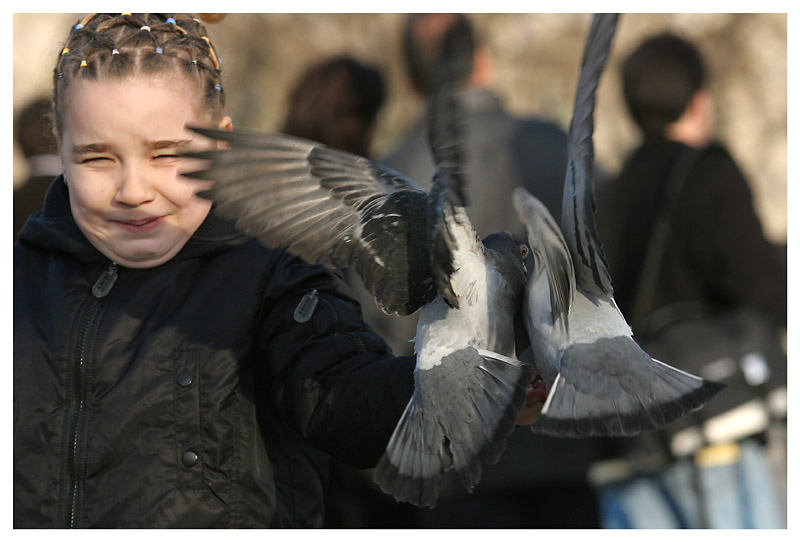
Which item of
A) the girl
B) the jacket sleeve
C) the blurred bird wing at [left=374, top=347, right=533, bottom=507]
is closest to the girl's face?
the girl

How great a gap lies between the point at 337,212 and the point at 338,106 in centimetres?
225

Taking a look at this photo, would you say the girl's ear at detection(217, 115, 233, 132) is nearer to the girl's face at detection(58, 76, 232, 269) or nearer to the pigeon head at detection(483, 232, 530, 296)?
the girl's face at detection(58, 76, 232, 269)

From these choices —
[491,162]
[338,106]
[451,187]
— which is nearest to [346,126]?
[338,106]

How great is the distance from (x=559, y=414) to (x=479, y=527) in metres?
1.89

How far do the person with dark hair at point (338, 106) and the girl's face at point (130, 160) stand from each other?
2.13 m

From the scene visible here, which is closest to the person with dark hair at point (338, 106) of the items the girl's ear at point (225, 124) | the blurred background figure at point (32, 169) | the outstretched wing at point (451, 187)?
the blurred background figure at point (32, 169)

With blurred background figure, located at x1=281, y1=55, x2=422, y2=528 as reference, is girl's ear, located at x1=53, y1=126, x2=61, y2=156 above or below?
above

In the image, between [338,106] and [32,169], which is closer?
[32,169]

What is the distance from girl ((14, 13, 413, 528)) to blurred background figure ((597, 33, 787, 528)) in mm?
1900

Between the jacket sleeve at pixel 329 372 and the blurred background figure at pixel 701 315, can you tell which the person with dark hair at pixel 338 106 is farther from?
the jacket sleeve at pixel 329 372

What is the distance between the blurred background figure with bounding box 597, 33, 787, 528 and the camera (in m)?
3.74

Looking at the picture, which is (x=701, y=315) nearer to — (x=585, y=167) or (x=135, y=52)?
(x=585, y=167)

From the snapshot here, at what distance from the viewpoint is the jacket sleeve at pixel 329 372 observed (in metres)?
2.23

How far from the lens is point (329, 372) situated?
226 centimetres
